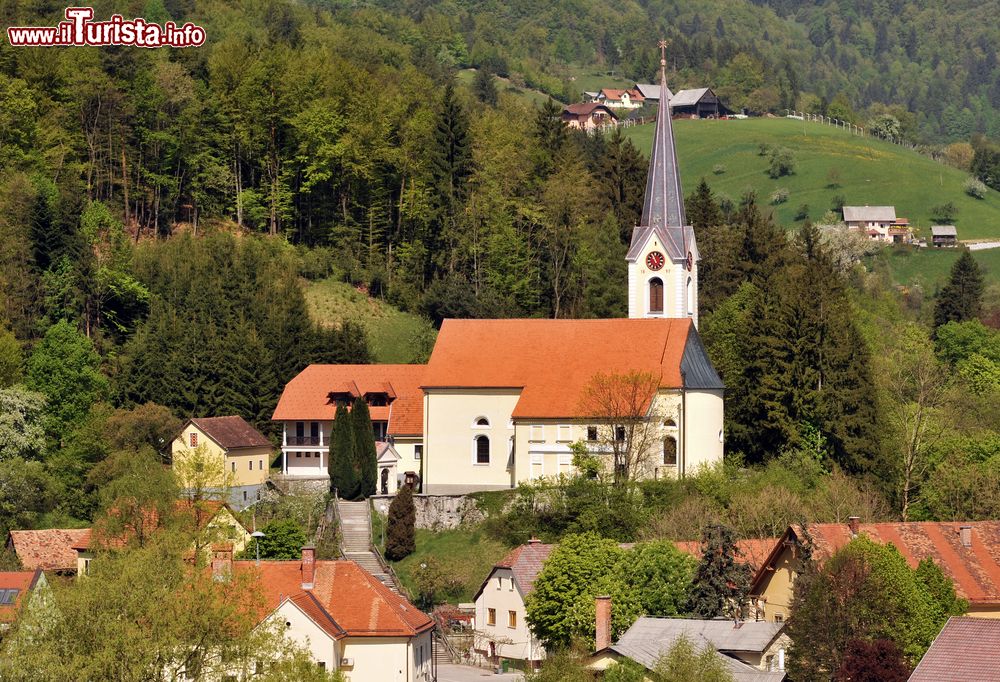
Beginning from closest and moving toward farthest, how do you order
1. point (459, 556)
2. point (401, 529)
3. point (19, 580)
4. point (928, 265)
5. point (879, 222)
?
1. point (19, 580)
2. point (459, 556)
3. point (401, 529)
4. point (928, 265)
5. point (879, 222)

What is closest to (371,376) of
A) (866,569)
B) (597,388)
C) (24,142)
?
(597,388)

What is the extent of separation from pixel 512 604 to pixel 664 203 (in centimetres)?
2533

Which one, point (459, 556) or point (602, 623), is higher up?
point (459, 556)

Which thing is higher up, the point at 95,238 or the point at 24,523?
the point at 95,238

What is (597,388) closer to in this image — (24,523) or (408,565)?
(408,565)

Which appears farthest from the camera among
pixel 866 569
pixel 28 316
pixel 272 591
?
pixel 28 316

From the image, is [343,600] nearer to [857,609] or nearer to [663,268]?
[857,609]

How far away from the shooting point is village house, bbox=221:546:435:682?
188 feet

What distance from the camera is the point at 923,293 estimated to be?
15088cm

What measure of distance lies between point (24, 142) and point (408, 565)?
39169 millimetres

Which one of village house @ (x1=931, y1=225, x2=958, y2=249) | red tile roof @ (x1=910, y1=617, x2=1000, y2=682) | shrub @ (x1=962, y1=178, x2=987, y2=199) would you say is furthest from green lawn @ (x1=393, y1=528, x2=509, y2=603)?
shrub @ (x1=962, y1=178, x2=987, y2=199)

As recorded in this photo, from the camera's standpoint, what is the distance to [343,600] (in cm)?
5994

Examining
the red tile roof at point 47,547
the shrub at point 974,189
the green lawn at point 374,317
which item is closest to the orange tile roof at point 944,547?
the red tile roof at point 47,547

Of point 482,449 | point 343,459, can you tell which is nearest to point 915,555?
point 482,449
